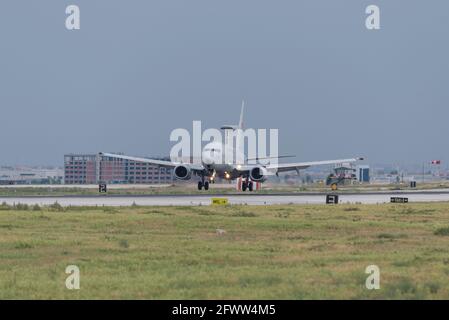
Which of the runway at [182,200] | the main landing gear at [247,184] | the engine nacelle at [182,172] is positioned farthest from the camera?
the main landing gear at [247,184]

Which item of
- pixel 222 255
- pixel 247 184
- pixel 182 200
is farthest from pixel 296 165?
pixel 222 255

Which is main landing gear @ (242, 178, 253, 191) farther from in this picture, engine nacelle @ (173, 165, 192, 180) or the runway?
the runway

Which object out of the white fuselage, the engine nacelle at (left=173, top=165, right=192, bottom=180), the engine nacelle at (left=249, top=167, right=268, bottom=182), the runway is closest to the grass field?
the runway

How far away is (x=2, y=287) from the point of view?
20219 mm

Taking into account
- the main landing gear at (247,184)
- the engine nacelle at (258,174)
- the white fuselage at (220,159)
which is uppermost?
the white fuselage at (220,159)

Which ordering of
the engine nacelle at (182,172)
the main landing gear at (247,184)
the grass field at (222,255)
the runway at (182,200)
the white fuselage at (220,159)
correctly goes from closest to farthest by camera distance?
the grass field at (222,255)
the runway at (182,200)
the white fuselage at (220,159)
the engine nacelle at (182,172)
the main landing gear at (247,184)

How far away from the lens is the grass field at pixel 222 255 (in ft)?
64.5

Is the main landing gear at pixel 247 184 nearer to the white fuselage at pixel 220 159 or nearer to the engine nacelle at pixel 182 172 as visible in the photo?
the white fuselage at pixel 220 159

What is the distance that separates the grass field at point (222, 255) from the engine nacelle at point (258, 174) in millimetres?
44895

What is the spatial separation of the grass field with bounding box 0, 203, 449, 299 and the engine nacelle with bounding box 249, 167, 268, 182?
147 ft

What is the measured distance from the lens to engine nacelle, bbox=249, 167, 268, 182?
3613 inches

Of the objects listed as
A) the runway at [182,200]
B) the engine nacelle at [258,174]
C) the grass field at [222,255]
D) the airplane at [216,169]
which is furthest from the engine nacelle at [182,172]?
the grass field at [222,255]

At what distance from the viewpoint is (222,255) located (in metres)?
26.4

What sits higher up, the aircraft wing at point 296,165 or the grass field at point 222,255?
the aircraft wing at point 296,165
